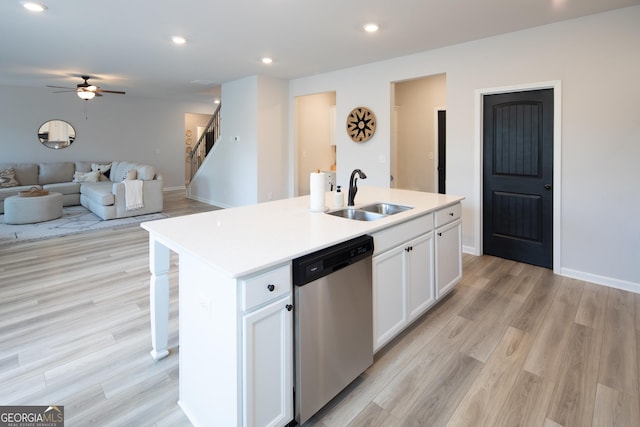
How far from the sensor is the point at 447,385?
6.33 ft

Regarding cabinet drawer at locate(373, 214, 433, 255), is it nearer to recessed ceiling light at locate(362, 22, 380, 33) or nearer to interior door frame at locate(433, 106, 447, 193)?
recessed ceiling light at locate(362, 22, 380, 33)

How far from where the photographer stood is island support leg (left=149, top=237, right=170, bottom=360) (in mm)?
2018

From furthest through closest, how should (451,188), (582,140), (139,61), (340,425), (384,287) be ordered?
1. (139,61)
2. (451,188)
3. (582,140)
4. (384,287)
5. (340,425)

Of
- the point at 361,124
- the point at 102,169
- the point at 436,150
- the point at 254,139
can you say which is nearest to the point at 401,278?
the point at 361,124

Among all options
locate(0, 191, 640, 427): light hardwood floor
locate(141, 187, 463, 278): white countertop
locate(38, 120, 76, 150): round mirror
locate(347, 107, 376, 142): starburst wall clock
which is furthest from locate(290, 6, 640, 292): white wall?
locate(38, 120, 76, 150): round mirror

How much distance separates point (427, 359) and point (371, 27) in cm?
330

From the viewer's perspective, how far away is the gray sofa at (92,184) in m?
6.23

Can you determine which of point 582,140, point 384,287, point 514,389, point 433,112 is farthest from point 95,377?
point 433,112

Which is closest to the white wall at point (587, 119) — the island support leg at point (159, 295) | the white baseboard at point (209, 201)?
the island support leg at point (159, 295)

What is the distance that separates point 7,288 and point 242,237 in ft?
9.84

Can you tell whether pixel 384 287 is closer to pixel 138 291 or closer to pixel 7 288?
pixel 138 291

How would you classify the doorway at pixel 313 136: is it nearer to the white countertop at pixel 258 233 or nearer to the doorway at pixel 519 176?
the doorway at pixel 519 176

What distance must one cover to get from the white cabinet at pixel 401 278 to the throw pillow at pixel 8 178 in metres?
8.14

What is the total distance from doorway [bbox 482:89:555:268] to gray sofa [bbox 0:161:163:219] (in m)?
5.90
